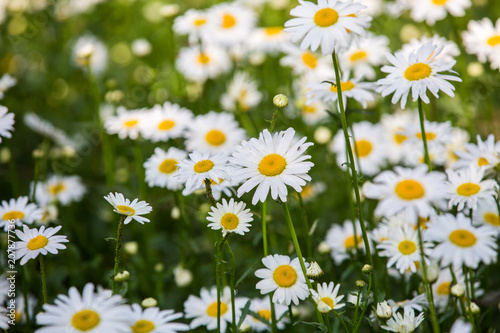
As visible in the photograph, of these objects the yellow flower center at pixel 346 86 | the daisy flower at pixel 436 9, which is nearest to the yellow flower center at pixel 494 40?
the daisy flower at pixel 436 9

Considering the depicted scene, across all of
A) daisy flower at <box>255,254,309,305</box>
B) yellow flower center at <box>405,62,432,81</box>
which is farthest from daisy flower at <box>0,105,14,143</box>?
yellow flower center at <box>405,62,432,81</box>

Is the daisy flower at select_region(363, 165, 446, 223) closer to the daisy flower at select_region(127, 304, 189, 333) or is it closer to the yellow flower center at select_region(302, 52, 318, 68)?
the daisy flower at select_region(127, 304, 189, 333)

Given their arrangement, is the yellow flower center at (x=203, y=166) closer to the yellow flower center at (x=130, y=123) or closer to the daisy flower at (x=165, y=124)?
the daisy flower at (x=165, y=124)

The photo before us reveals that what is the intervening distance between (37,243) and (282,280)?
0.88m

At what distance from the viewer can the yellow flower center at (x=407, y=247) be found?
1.94 metres

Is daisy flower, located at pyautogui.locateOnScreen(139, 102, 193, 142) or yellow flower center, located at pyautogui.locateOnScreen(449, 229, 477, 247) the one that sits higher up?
daisy flower, located at pyautogui.locateOnScreen(139, 102, 193, 142)

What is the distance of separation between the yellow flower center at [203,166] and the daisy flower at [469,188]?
2.82 feet

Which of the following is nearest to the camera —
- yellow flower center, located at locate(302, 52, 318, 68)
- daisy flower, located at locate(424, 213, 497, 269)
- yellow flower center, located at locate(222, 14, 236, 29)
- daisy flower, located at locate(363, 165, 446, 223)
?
daisy flower, located at locate(363, 165, 446, 223)

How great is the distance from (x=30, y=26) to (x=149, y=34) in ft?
3.81

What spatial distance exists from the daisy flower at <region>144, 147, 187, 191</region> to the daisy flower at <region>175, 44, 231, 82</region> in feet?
4.06

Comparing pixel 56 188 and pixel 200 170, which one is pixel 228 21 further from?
pixel 200 170

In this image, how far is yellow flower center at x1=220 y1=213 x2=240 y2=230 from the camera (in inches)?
67.8

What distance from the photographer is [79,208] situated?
11.7ft

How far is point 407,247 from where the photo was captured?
1.95 meters
